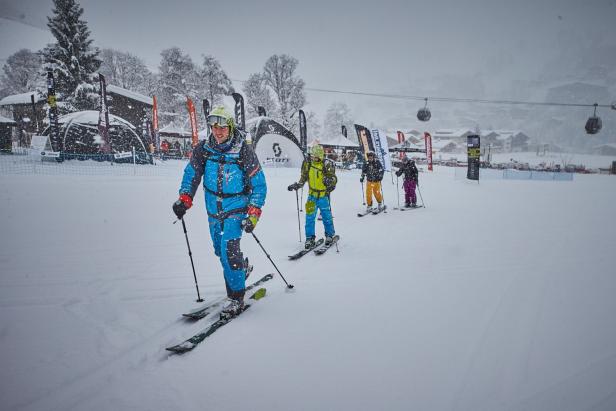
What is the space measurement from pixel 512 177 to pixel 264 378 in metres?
35.5

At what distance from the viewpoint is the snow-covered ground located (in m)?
2.38

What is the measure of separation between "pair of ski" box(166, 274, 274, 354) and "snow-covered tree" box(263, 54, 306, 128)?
3855 cm

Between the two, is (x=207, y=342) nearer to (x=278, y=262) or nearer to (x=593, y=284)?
(x=278, y=262)

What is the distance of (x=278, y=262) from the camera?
5.83 meters

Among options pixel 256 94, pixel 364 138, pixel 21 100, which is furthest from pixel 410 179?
pixel 21 100

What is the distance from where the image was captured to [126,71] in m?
45.8

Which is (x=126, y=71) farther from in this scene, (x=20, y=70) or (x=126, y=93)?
(x=126, y=93)

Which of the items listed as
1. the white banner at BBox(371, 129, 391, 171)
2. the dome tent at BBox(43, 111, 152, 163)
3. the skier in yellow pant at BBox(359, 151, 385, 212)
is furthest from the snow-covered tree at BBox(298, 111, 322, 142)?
the skier in yellow pant at BBox(359, 151, 385, 212)

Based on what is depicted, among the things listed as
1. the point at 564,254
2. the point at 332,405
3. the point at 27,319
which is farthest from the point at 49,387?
the point at 564,254

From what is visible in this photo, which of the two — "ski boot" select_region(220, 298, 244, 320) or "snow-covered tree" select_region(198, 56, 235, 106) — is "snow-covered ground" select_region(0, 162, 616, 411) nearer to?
"ski boot" select_region(220, 298, 244, 320)

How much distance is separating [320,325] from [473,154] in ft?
75.5

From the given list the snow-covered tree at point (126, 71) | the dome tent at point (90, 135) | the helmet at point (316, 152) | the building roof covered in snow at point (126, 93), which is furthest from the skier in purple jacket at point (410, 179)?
the snow-covered tree at point (126, 71)

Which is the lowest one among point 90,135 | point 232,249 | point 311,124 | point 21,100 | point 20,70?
point 232,249

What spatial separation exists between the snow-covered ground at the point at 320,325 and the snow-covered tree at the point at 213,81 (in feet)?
121
